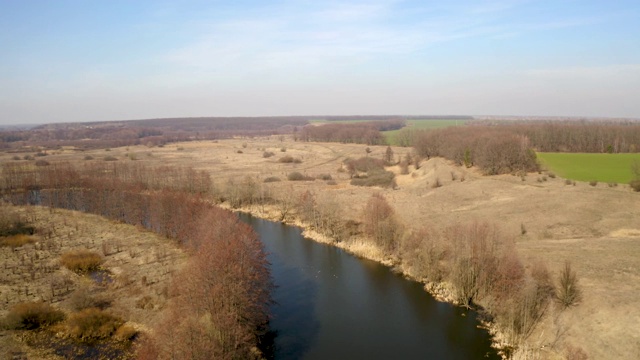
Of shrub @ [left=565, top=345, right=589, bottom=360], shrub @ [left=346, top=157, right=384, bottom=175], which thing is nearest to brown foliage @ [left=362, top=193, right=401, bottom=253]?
shrub @ [left=565, top=345, right=589, bottom=360]

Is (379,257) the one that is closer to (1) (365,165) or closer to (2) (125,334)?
(2) (125,334)

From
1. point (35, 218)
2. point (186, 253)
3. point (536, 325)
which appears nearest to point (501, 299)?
point (536, 325)

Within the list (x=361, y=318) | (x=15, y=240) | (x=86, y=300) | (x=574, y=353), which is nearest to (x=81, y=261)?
(x=86, y=300)

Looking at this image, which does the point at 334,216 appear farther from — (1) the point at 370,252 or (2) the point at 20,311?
(2) the point at 20,311

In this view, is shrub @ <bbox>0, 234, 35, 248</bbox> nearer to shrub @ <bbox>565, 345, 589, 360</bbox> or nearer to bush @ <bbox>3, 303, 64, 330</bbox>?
bush @ <bbox>3, 303, 64, 330</bbox>

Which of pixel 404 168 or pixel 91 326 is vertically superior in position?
pixel 404 168

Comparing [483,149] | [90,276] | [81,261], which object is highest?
[483,149]
